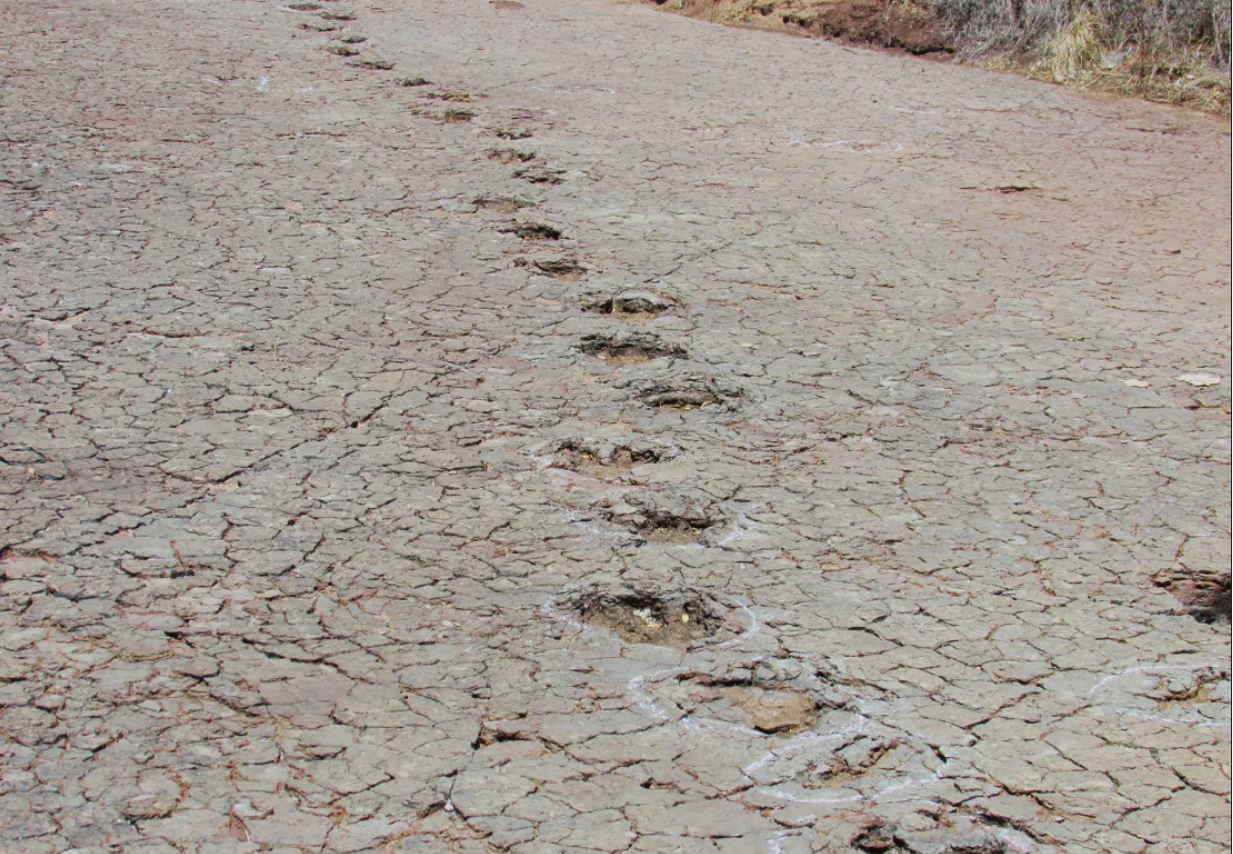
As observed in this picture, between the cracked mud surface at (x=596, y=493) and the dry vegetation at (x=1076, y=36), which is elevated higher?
the dry vegetation at (x=1076, y=36)

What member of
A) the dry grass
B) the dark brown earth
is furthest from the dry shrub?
the dark brown earth

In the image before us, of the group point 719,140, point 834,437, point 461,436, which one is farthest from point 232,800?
point 719,140

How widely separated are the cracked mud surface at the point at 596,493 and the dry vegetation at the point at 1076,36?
1791 mm

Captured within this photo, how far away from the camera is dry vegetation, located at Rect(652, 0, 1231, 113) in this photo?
813 cm

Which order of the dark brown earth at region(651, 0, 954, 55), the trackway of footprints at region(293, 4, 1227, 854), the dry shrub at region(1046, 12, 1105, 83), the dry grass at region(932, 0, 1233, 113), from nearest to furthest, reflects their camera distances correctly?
the trackway of footprints at region(293, 4, 1227, 854) < the dry grass at region(932, 0, 1233, 113) < the dry shrub at region(1046, 12, 1105, 83) < the dark brown earth at region(651, 0, 954, 55)

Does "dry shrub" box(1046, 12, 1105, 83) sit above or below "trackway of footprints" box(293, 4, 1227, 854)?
above

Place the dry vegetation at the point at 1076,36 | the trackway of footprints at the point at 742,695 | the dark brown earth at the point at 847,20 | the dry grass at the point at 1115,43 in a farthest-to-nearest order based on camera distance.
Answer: the dark brown earth at the point at 847,20
the dry vegetation at the point at 1076,36
the dry grass at the point at 1115,43
the trackway of footprints at the point at 742,695

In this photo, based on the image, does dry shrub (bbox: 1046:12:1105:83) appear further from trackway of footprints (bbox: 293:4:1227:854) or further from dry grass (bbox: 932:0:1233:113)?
trackway of footprints (bbox: 293:4:1227:854)

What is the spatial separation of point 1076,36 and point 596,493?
6.72 meters

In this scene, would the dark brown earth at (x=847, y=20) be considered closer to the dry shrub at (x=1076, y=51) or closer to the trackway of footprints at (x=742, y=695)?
the dry shrub at (x=1076, y=51)

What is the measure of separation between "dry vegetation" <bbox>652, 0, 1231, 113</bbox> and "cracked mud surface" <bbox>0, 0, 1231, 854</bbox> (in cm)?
179

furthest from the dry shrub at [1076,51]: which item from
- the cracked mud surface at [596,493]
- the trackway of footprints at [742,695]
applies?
the trackway of footprints at [742,695]

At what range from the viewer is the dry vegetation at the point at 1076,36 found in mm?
8133

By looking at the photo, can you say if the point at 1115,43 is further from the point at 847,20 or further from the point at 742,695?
the point at 742,695
